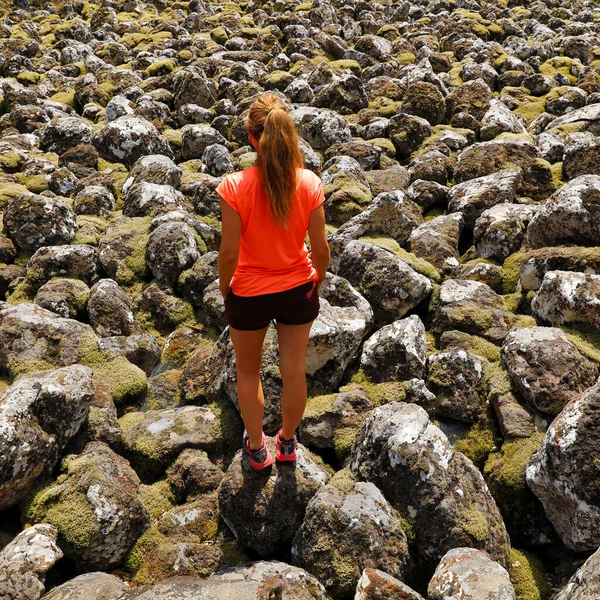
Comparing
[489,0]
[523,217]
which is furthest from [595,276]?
[489,0]

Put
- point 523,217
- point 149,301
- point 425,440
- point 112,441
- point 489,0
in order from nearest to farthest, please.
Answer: point 425,440, point 112,441, point 149,301, point 523,217, point 489,0

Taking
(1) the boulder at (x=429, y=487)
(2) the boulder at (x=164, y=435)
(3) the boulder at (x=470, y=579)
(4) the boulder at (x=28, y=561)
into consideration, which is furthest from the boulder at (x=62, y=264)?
(3) the boulder at (x=470, y=579)

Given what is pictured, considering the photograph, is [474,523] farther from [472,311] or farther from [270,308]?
[472,311]

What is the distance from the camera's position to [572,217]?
9.85m

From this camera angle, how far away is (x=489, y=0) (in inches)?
1580

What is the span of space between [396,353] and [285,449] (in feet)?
8.65

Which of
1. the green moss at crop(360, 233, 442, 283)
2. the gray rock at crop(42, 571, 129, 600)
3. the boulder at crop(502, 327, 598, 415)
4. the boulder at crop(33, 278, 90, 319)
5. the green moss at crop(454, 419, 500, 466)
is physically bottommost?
the green moss at crop(454, 419, 500, 466)

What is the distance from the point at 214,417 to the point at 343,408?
1988 millimetres

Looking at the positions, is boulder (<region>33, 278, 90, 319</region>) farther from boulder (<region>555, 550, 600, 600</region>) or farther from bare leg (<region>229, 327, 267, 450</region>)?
boulder (<region>555, 550, 600, 600</region>)

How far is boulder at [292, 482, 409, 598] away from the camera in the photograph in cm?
557

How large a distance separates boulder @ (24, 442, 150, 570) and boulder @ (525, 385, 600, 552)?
490 centimetres

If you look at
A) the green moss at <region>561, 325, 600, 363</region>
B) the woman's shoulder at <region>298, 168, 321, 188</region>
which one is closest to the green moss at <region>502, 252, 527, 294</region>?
the green moss at <region>561, 325, 600, 363</region>

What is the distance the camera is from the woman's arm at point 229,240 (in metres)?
4.88

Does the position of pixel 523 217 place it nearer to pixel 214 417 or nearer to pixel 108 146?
pixel 214 417
